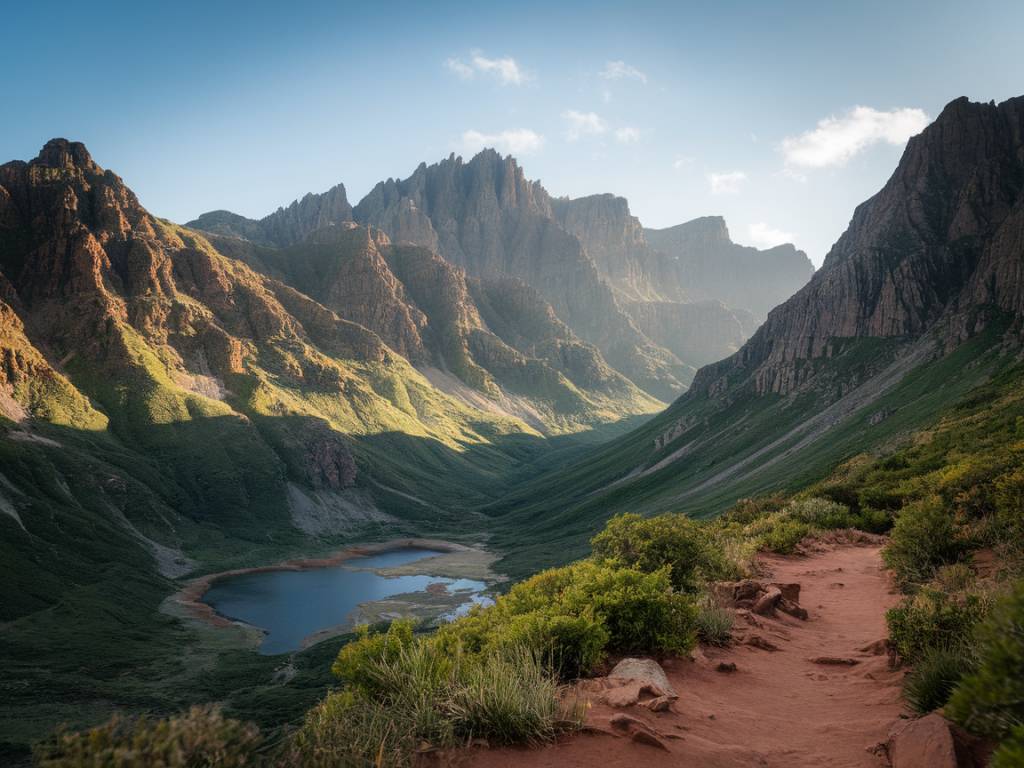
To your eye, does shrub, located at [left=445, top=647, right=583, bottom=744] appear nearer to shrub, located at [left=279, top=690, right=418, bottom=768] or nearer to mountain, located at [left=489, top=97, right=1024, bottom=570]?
shrub, located at [left=279, top=690, right=418, bottom=768]

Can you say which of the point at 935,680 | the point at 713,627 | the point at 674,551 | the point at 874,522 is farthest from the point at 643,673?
the point at 874,522

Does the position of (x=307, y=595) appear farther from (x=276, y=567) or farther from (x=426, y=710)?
(x=426, y=710)

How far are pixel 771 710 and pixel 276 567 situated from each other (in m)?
136

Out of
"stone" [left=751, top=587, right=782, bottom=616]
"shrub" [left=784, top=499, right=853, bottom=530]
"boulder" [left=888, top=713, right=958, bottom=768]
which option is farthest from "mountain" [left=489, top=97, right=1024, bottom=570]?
"boulder" [left=888, top=713, right=958, bottom=768]

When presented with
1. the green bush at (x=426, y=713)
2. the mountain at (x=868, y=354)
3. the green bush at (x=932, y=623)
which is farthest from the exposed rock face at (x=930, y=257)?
the green bush at (x=426, y=713)

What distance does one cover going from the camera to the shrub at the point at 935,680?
868 cm

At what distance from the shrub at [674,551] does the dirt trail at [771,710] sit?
307 centimetres

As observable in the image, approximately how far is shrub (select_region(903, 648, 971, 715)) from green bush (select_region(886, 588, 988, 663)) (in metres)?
0.66

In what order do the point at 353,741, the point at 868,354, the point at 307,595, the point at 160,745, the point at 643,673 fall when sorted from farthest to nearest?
the point at 868,354 < the point at 307,595 < the point at 643,673 < the point at 353,741 < the point at 160,745

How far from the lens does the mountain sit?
101 metres

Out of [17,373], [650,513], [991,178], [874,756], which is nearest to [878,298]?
[991,178]

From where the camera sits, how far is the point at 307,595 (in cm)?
11494

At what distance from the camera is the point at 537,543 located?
137 metres

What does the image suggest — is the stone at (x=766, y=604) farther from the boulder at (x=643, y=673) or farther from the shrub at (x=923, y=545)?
the boulder at (x=643, y=673)
